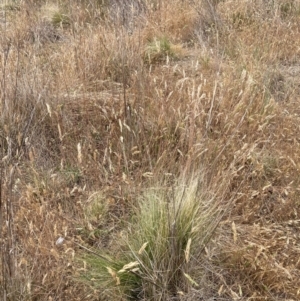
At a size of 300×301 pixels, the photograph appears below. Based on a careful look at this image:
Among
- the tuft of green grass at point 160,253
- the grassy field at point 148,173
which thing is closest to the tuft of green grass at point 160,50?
the grassy field at point 148,173

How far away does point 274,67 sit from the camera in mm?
3312

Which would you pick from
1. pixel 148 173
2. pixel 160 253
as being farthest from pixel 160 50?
pixel 160 253

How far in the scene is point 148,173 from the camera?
1.88 meters

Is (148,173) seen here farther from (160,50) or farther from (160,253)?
(160,50)

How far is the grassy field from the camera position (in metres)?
1.62

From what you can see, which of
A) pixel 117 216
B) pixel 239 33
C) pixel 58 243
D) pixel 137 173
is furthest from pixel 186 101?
pixel 239 33

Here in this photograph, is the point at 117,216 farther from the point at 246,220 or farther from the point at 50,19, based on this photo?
the point at 50,19

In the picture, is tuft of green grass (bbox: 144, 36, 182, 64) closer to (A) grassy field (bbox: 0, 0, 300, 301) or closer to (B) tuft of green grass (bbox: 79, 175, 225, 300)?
(A) grassy field (bbox: 0, 0, 300, 301)

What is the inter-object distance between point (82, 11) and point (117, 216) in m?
2.88

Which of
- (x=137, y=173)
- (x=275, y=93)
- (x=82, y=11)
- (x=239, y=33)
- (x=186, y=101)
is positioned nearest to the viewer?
(x=137, y=173)

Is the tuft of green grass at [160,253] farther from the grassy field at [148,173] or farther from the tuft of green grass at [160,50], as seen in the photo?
the tuft of green grass at [160,50]

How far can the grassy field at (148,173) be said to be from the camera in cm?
162

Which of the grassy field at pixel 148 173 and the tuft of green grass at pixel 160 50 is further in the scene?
the tuft of green grass at pixel 160 50

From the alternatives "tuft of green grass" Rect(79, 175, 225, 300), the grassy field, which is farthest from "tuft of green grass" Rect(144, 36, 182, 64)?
"tuft of green grass" Rect(79, 175, 225, 300)
